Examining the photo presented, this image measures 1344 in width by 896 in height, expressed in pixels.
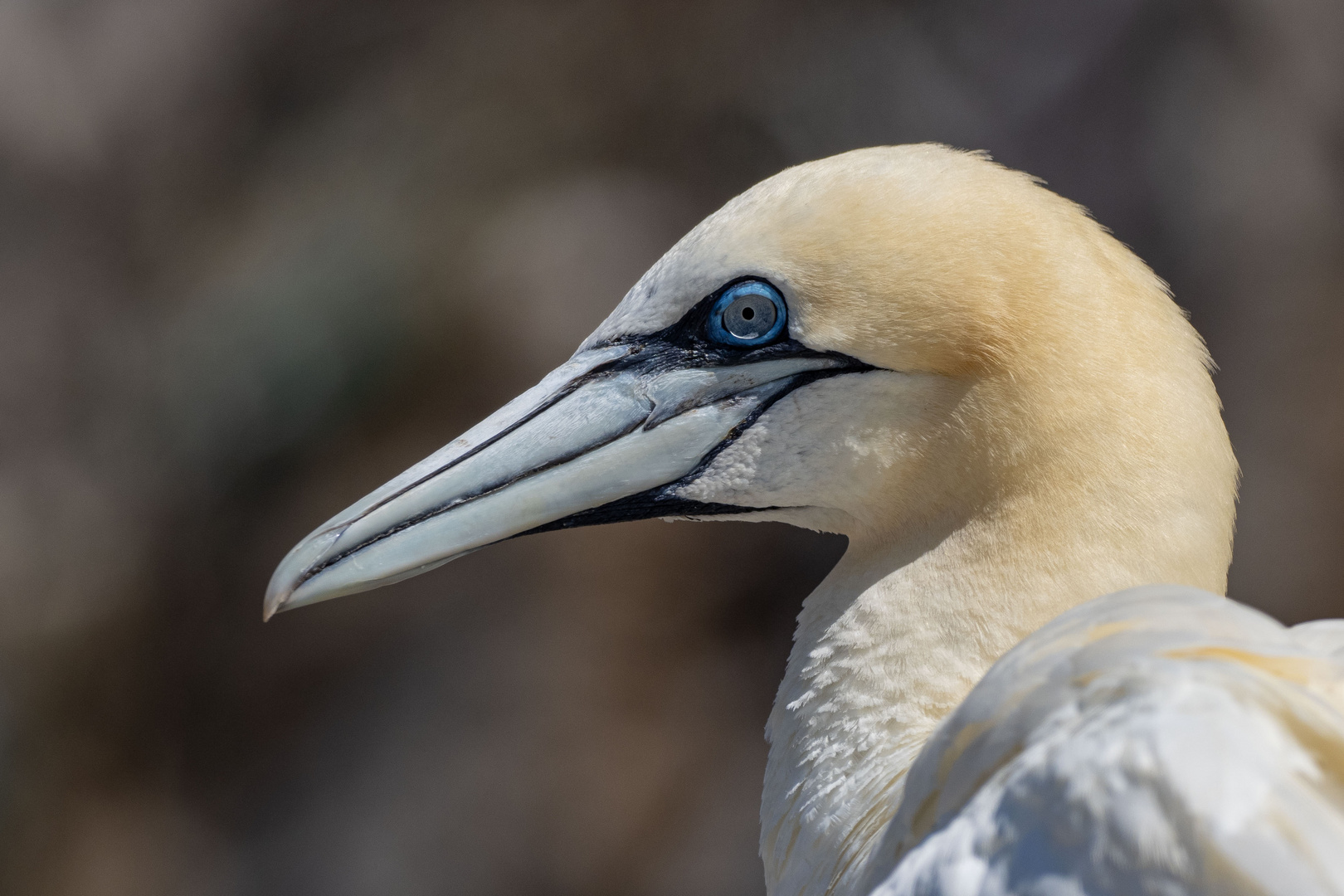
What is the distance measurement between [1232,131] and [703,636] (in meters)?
3.04

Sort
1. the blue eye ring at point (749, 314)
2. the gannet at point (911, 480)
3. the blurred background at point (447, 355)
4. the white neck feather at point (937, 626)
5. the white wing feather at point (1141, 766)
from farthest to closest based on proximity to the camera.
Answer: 1. the blurred background at point (447, 355)
2. the blue eye ring at point (749, 314)
3. the white neck feather at point (937, 626)
4. the gannet at point (911, 480)
5. the white wing feather at point (1141, 766)

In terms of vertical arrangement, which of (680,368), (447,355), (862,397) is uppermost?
(447,355)

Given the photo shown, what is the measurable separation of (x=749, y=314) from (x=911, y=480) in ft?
1.17

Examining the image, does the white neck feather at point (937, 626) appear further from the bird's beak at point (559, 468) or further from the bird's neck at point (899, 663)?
the bird's beak at point (559, 468)

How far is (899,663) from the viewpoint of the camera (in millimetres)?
1720

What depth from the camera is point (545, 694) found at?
5.05 m

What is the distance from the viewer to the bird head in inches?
67.6

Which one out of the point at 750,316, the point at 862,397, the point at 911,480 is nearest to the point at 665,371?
the point at 750,316

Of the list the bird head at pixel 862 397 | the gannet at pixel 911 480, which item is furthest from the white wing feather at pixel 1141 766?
the bird head at pixel 862 397

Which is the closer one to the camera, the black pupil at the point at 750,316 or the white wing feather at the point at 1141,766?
the white wing feather at the point at 1141,766

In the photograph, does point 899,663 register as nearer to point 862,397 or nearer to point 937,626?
point 937,626

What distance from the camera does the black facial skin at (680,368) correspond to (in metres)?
1.92

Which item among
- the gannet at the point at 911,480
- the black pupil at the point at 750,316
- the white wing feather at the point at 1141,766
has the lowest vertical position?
the white wing feather at the point at 1141,766

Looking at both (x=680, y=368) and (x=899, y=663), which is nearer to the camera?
(x=899, y=663)
